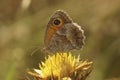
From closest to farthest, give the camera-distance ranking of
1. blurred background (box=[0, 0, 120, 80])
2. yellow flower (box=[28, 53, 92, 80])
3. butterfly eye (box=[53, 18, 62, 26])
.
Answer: yellow flower (box=[28, 53, 92, 80])
butterfly eye (box=[53, 18, 62, 26])
blurred background (box=[0, 0, 120, 80])

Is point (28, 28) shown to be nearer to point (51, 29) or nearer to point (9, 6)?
point (9, 6)

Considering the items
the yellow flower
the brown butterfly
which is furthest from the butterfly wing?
the yellow flower

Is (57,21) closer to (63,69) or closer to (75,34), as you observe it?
(75,34)

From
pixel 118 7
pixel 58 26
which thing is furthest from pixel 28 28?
pixel 58 26

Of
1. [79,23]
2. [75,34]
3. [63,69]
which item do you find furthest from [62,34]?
[79,23]

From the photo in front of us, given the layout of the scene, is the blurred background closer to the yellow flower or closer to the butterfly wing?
the butterfly wing

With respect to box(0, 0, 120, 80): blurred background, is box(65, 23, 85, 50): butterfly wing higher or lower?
lower
